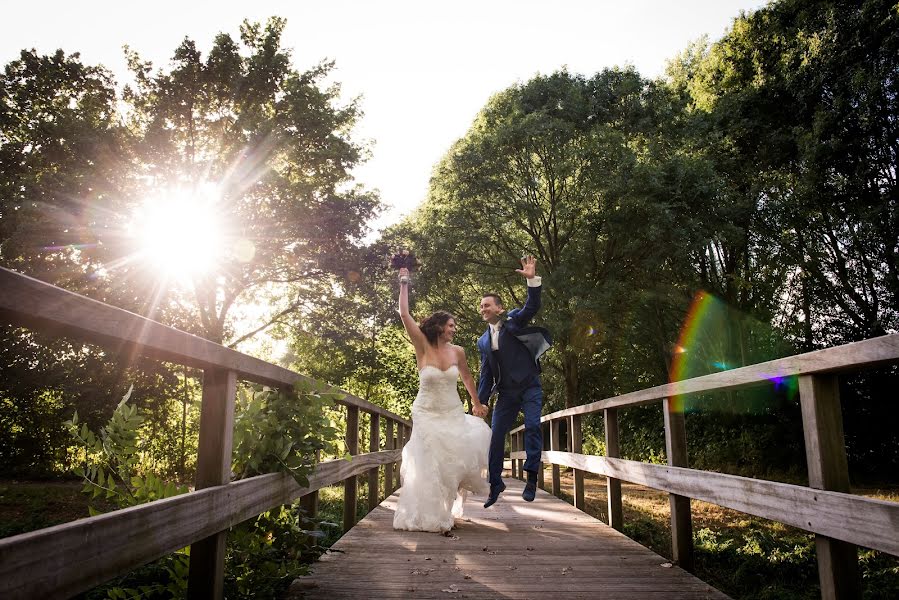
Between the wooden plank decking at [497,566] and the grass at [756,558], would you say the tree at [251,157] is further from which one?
the wooden plank decking at [497,566]

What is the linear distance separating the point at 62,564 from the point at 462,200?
57.5 ft

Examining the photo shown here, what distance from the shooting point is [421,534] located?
205 inches

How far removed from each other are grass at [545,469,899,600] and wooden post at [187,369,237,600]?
4.83 meters

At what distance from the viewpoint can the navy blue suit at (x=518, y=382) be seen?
5.89 meters

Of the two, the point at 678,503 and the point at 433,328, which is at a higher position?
the point at 433,328

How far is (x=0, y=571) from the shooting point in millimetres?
1247

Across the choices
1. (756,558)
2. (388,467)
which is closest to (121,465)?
(756,558)

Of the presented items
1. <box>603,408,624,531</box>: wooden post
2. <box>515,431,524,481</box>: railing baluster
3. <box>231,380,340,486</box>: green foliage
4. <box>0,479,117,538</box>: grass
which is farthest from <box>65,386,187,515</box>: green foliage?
<box>515,431,524,481</box>: railing baluster

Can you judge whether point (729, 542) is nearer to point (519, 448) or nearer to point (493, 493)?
point (493, 493)

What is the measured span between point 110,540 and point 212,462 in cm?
81

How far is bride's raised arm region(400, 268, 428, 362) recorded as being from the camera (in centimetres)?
544

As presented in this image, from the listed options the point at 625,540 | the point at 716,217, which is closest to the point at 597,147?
the point at 716,217

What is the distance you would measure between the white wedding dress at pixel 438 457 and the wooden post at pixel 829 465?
342 cm

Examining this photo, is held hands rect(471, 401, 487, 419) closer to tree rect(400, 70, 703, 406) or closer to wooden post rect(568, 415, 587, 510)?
wooden post rect(568, 415, 587, 510)
